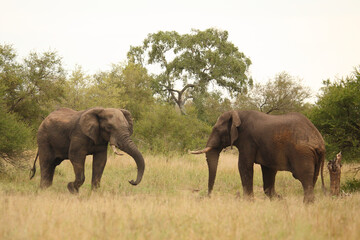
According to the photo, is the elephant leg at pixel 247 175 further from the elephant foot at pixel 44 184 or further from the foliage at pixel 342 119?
the elephant foot at pixel 44 184

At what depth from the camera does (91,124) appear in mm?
10227

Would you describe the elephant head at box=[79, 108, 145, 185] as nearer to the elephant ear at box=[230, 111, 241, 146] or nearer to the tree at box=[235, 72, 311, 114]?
the elephant ear at box=[230, 111, 241, 146]

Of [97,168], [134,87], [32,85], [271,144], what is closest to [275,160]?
[271,144]

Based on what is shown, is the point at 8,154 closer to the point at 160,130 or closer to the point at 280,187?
the point at 280,187

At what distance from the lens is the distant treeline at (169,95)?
506 inches

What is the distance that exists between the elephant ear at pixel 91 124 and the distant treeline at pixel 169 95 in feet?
13.5

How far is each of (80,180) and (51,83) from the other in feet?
57.2

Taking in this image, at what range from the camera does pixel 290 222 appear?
6426mm

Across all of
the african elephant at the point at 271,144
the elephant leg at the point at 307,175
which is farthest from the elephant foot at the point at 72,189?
the elephant leg at the point at 307,175

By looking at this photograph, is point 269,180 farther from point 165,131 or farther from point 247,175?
point 165,131

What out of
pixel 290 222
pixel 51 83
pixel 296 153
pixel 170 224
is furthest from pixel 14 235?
pixel 51 83

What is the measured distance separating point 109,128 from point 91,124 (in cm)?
45

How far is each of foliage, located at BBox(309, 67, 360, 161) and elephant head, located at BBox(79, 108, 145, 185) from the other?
19.6ft

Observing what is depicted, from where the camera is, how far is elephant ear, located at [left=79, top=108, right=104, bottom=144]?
33.4 feet
